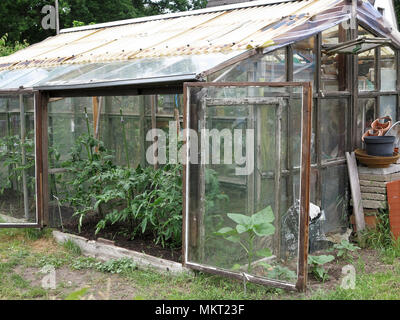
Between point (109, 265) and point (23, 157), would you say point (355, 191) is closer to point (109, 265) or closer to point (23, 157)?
point (109, 265)

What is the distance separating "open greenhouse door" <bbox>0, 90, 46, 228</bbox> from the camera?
6.31 m

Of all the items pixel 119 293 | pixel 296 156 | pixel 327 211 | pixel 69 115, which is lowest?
pixel 119 293

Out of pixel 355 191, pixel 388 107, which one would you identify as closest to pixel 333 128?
pixel 355 191

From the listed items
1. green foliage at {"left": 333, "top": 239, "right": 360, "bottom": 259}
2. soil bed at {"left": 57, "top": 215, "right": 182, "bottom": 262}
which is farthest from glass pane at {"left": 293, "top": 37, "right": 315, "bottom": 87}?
soil bed at {"left": 57, "top": 215, "right": 182, "bottom": 262}

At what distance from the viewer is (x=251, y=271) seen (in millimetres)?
4449

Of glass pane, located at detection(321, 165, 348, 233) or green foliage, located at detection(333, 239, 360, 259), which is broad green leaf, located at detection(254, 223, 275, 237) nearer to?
green foliage, located at detection(333, 239, 360, 259)

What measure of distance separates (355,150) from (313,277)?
7.29 feet

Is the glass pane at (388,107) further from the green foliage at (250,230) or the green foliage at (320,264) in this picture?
the green foliage at (250,230)

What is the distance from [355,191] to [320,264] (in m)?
1.81

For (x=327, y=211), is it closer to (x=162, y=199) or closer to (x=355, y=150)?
(x=355, y=150)

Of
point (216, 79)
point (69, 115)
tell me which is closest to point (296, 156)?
point (216, 79)

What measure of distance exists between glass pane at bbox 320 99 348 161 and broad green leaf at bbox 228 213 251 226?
208 centimetres

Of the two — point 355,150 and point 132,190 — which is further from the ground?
point 355,150

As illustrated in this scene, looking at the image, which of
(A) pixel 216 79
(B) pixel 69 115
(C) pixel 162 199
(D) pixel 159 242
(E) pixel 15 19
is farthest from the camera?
(E) pixel 15 19
